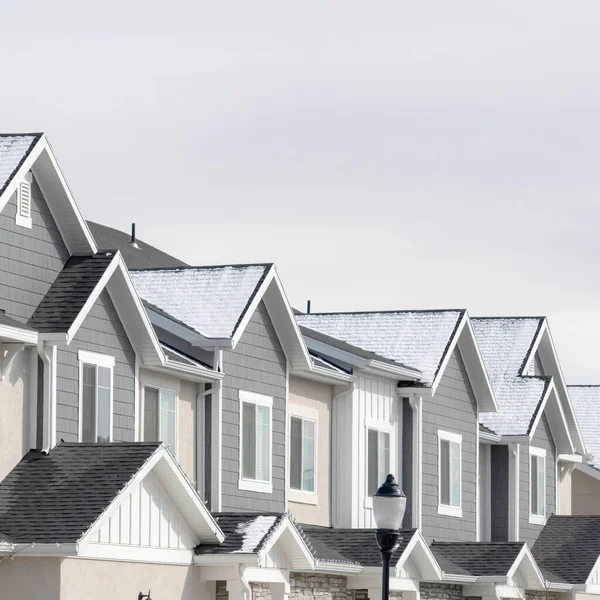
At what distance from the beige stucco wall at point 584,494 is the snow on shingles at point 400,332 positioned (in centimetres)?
1458

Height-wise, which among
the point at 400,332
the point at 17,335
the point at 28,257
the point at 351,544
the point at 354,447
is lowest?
the point at 351,544

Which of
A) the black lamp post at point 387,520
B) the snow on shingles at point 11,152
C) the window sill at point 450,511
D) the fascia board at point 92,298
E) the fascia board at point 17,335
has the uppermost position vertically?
the snow on shingles at point 11,152

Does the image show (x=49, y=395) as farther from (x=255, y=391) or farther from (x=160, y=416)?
(x=255, y=391)

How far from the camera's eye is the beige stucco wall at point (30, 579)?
20656 millimetres

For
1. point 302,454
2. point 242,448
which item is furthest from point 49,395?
point 302,454

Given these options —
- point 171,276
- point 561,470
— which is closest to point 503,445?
point 561,470

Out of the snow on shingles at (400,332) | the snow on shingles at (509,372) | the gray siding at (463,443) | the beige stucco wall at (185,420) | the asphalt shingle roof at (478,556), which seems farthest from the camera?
the snow on shingles at (509,372)

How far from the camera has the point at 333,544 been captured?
29641mm

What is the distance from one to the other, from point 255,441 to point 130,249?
8005mm

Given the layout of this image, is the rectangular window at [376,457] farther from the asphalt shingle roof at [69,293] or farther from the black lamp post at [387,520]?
the black lamp post at [387,520]

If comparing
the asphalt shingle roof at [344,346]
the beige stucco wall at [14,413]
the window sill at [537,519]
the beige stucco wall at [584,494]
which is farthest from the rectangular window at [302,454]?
the beige stucco wall at [584,494]

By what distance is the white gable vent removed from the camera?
77.5 feet

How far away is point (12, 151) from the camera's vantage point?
2366 cm

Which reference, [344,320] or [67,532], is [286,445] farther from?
[67,532]
